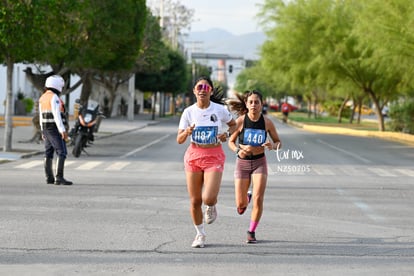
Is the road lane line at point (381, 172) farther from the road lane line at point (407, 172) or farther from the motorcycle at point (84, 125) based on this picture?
the motorcycle at point (84, 125)

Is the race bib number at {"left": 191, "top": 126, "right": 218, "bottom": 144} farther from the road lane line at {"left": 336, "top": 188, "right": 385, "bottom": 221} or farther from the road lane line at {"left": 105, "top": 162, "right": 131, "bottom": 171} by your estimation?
the road lane line at {"left": 105, "top": 162, "right": 131, "bottom": 171}

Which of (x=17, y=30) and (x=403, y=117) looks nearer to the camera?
(x=17, y=30)

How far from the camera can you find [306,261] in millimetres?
9180

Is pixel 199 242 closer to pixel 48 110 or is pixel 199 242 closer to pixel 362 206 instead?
pixel 362 206

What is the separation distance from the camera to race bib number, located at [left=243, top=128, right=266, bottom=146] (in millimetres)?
10469

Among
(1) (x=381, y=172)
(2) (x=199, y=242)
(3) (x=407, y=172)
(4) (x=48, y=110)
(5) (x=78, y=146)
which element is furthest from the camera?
(5) (x=78, y=146)

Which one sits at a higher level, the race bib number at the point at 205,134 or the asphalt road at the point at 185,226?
the race bib number at the point at 205,134

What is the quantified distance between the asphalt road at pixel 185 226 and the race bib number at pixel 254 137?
1.12 m

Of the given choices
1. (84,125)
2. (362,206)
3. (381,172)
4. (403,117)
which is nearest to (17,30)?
(84,125)

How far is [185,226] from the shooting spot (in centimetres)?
1168

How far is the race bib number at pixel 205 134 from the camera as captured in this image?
997cm

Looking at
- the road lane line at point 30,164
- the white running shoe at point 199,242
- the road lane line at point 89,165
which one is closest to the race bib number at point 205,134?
the white running shoe at point 199,242

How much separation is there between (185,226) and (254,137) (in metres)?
1.83

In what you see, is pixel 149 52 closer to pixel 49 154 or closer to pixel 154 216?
pixel 49 154
